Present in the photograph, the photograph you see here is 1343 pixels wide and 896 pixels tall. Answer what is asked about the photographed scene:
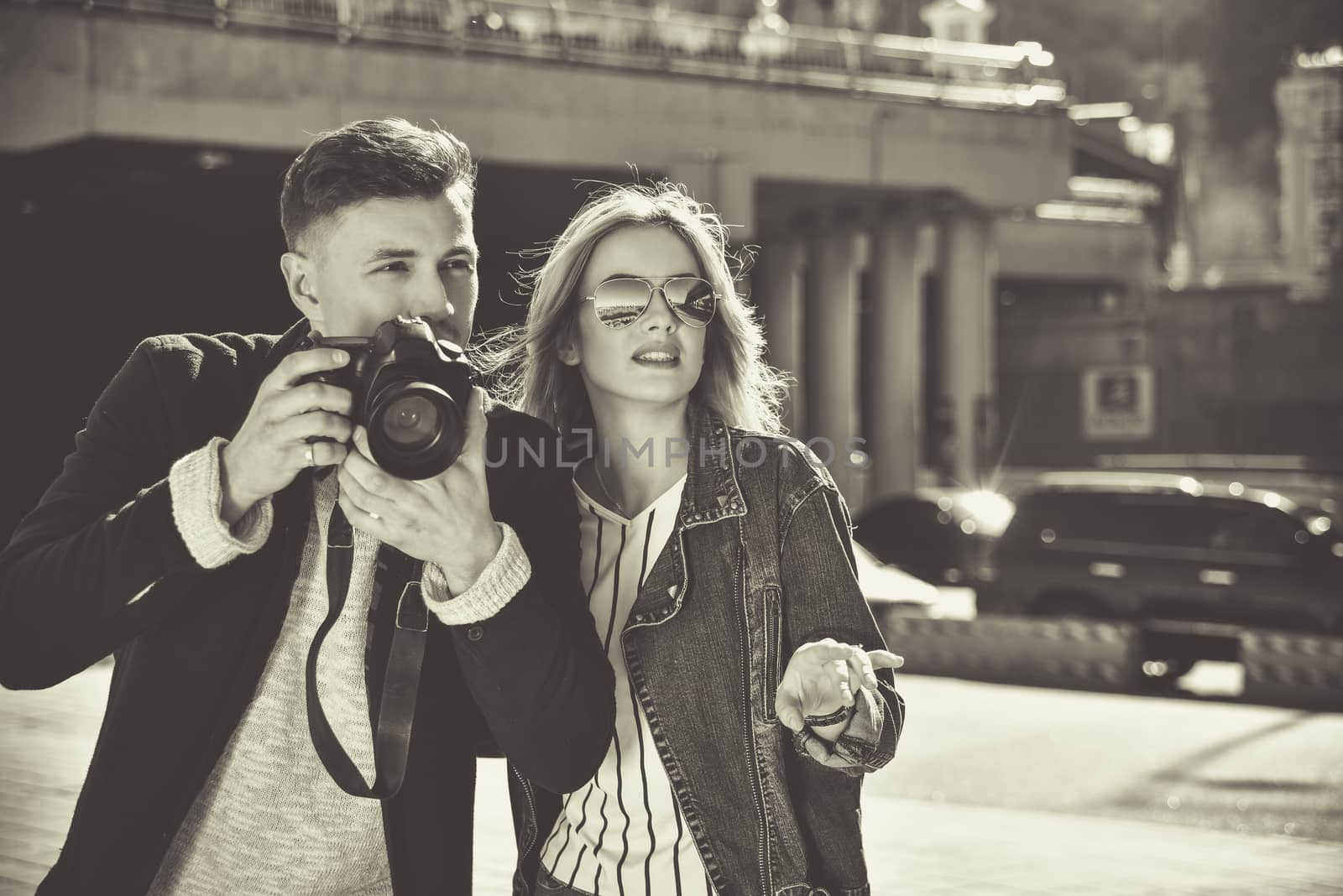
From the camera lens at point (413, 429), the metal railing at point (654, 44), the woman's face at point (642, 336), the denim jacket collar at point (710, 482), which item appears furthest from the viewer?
the metal railing at point (654, 44)

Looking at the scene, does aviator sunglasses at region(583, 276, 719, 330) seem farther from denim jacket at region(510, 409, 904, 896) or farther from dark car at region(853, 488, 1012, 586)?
dark car at region(853, 488, 1012, 586)

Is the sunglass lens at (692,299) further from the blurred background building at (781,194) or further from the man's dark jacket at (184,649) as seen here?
the blurred background building at (781,194)

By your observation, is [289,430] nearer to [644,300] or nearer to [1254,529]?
[644,300]

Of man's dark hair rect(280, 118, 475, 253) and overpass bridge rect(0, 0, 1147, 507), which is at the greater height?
overpass bridge rect(0, 0, 1147, 507)

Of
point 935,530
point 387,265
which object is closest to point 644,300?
point 387,265

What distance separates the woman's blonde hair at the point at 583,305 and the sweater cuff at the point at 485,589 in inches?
29.5

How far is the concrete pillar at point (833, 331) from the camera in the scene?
120ft

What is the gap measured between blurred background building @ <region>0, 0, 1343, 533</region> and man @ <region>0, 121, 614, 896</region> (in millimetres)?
3473

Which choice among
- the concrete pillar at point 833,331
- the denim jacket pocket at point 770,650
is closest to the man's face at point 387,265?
the denim jacket pocket at point 770,650

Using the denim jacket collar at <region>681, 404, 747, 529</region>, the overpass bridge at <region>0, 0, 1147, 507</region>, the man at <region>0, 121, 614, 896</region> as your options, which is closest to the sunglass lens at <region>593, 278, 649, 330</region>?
the denim jacket collar at <region>681, 404, 747, 529</region>

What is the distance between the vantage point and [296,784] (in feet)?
8.06

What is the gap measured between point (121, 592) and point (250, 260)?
90.2 ft

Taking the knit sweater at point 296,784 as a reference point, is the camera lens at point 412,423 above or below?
above

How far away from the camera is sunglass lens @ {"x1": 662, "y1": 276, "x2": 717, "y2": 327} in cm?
297
